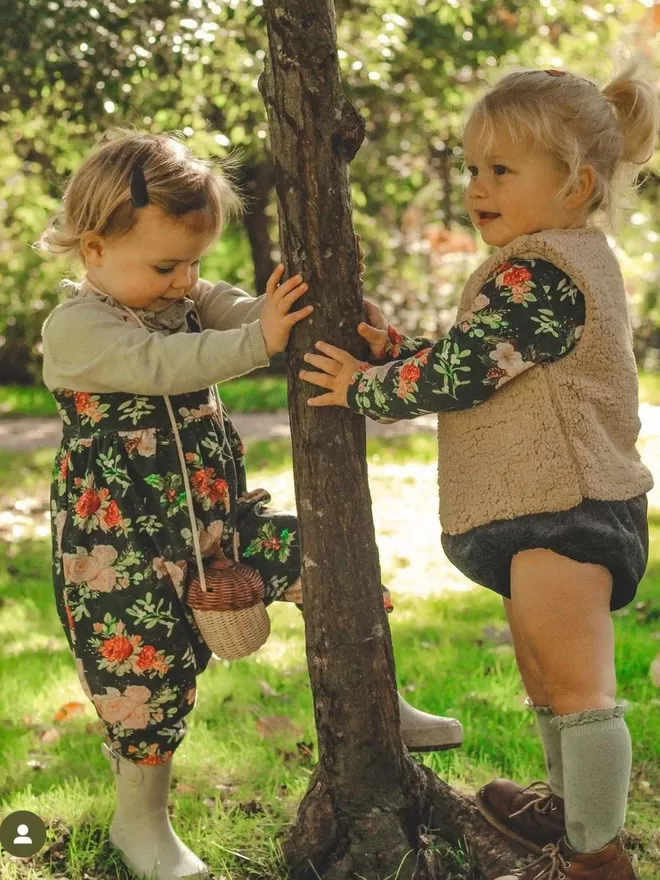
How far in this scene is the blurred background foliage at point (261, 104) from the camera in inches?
192

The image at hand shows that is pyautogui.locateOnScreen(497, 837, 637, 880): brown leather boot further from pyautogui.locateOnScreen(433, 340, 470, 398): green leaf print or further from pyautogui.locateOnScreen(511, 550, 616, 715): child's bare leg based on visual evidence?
pyautogui.locateOnScreen(433, 340, 470, 398): green leaf print

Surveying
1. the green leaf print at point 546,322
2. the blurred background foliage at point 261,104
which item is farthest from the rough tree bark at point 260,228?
the green leaf print at point 546,322

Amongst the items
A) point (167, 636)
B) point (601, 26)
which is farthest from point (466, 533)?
point (601, 26)

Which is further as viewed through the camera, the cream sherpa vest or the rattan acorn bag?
the rattan acorn bag

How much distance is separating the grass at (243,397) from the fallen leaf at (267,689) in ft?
18.3

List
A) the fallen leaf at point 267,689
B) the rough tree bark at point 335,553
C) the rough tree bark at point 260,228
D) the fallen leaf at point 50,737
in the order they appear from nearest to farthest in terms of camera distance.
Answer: the rough tree bark at point 335,553, the fallen leaf at point 50,737, the fallen leaf at point 267,689, the rough tree bark at point 260,228

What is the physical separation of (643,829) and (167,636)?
4.28ft

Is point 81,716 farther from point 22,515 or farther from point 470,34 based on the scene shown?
point 470,34

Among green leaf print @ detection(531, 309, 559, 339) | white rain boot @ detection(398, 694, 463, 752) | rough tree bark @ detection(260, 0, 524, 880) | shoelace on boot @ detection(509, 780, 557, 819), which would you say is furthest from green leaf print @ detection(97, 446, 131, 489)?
shoelace on boot @ detection(509, 780, 557, 819)

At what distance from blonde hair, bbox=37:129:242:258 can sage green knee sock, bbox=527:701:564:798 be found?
1.40m

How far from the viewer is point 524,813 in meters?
2.65

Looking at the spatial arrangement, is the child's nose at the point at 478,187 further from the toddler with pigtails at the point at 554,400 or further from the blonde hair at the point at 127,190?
the blonde hair at the point at 127,190

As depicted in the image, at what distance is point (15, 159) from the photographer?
847 centimetres

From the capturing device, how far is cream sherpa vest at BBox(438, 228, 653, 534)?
237 centimetres
